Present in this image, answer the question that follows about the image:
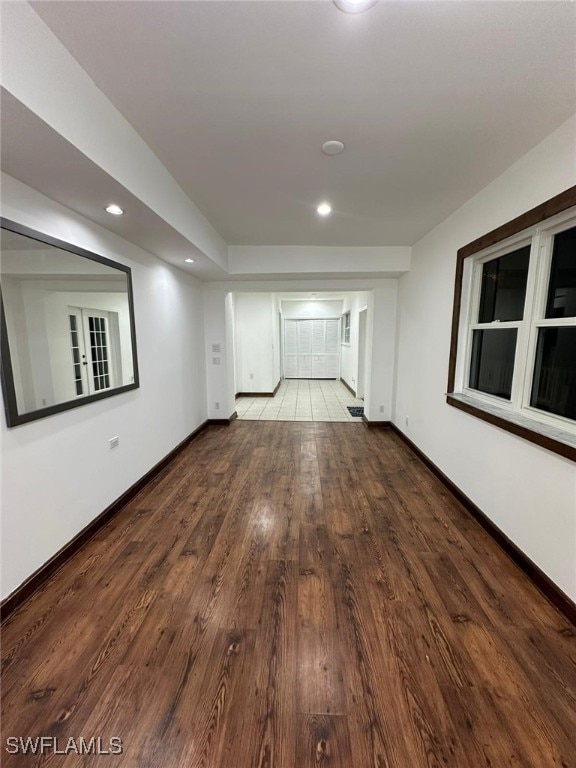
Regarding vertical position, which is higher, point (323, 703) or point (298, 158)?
point (298, 158)

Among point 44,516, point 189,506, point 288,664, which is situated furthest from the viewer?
point 189,506

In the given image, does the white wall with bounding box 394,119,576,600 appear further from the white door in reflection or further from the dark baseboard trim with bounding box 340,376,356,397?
the dark baseboard trim with bounding box 340,376,356,397

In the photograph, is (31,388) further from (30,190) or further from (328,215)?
(328,215)

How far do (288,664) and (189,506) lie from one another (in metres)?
1.54

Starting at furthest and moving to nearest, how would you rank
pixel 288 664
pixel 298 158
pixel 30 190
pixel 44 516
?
pixel 298 158
pixel 44 516
pixel 30 190
pixel 288 664

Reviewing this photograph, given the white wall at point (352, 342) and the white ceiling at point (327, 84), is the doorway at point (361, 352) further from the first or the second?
the white ceiling at point (327, 84)

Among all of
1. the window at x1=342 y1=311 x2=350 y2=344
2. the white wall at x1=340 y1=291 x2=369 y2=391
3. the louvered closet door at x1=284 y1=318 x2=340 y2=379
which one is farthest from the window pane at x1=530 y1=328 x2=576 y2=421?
the louvered closet door at x1=284 y1=318 x2=340 y2=379

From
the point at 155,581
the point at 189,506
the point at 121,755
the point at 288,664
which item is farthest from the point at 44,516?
the point at 288,664

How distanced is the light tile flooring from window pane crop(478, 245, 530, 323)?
3025 mm

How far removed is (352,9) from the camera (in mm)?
1043

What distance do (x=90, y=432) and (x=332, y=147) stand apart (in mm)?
2467

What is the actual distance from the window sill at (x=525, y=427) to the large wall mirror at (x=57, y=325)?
2.84 meters

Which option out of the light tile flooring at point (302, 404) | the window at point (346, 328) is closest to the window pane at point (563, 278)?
the light tile flooring at point (302, 404)

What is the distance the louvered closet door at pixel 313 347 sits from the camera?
940cm
